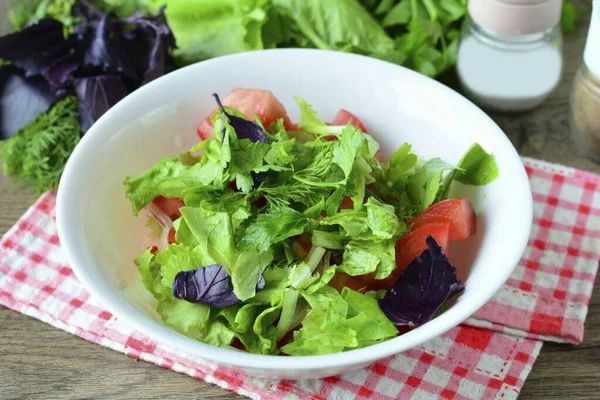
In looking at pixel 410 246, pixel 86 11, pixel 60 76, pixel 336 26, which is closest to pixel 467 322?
pixel 410 246

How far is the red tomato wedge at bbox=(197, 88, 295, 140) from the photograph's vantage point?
4.11ft

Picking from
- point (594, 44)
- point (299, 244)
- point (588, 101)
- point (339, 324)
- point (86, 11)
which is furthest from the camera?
point (86, 11)

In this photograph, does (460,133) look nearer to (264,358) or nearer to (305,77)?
(305,77)

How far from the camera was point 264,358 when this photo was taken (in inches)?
36.6

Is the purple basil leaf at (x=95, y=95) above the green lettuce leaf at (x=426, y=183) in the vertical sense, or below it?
below

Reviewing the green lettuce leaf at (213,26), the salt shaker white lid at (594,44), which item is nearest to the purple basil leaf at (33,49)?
the green lettuce leaf at (213,26)

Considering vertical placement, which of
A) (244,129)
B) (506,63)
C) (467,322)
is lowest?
(467,322)

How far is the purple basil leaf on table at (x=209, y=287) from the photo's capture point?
3.34ft

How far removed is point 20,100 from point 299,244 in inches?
31.0

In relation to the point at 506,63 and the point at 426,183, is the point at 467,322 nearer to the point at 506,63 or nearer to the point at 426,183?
the point at 426,183

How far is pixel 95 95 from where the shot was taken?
1.54 meters

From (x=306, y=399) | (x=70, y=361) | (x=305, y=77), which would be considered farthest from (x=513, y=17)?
(x=70, y=361)

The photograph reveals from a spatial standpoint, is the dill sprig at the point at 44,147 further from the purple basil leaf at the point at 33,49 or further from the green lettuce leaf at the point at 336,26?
the green lettuce leaf at the point at 336,26

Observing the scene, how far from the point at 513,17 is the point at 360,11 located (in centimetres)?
32
